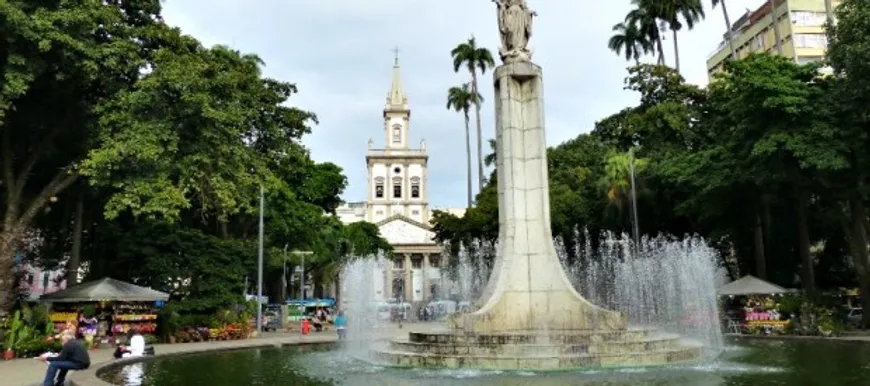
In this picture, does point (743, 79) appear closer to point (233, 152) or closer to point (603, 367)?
point (603, 367)

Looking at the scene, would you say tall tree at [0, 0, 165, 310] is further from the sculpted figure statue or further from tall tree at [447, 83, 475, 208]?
tall tree at [447, 83, 475, 208]

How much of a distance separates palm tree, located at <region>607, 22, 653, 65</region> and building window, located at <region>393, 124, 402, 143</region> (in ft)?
201

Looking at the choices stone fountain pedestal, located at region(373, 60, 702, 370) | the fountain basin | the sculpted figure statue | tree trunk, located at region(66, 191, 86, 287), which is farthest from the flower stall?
the sculpted figure statue

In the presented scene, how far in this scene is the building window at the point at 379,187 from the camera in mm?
112375

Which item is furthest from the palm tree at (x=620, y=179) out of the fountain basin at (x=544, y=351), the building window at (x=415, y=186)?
the building window at (x=415, y=186)

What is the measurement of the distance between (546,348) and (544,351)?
69mm

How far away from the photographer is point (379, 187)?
113 m

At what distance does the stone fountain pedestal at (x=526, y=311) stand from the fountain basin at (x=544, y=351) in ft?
0.06

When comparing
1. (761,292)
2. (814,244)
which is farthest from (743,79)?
(814,244)

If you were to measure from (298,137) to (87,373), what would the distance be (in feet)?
79.4

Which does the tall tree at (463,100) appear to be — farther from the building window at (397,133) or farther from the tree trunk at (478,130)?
the building window at (397,133)

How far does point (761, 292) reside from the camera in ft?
Answer: 90.2

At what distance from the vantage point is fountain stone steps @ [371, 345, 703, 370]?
13.1m

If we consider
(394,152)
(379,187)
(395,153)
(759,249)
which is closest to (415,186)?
(379,187)
